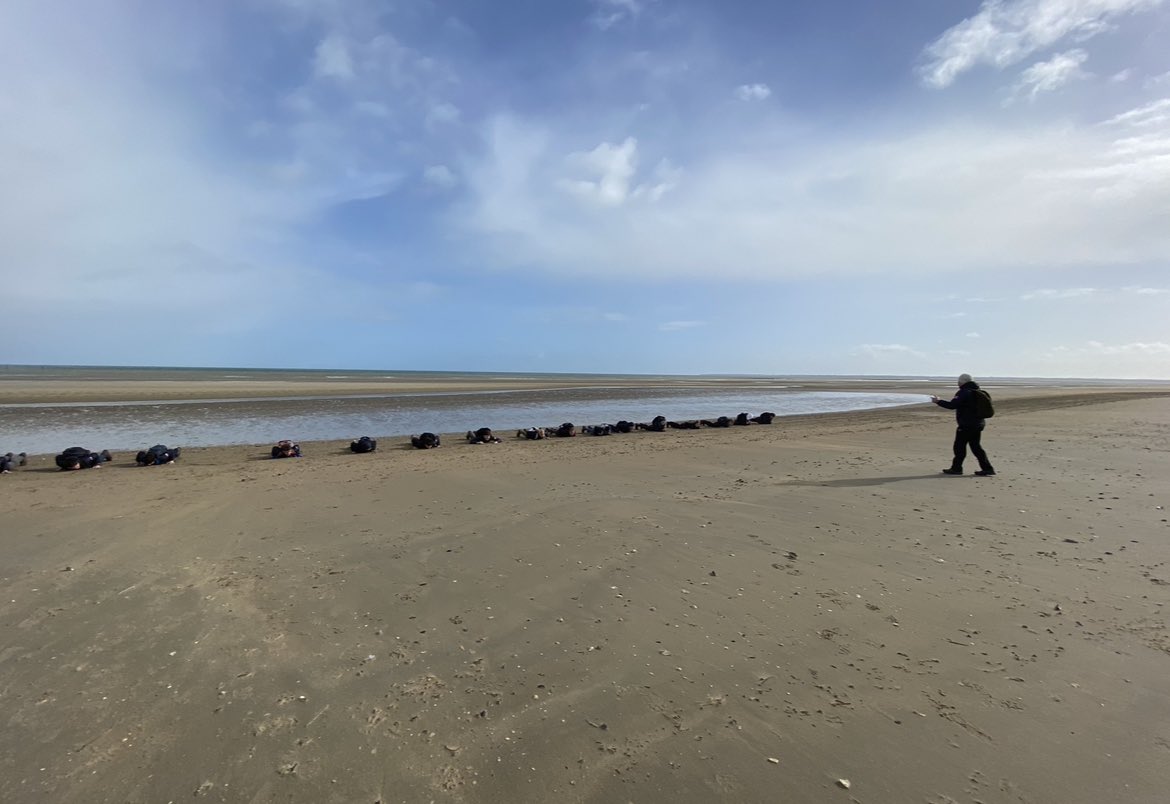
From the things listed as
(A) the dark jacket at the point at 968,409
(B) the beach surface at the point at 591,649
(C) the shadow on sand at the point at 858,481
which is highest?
(A) the dark jacket at the point at 968,409

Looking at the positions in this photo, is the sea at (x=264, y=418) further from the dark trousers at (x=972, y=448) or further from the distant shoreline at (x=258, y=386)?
the dark trousers at (x=972, y=448)

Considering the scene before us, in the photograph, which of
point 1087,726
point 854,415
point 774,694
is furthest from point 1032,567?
point 854,415

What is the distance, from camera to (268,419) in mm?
23734

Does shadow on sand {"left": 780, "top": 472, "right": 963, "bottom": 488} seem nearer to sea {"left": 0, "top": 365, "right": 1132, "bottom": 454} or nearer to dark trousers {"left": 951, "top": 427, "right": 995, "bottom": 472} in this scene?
dark trousers {"left": 951, "top": 427, "right": 995, "bottom": 472}

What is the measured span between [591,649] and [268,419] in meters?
23.8

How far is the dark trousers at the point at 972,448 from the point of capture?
1023 centimetres

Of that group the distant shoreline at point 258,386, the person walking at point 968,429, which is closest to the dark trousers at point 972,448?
the person walking at point 968,429

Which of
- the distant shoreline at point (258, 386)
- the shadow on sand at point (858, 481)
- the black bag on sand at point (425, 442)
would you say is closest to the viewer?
the shadow on sand at point (858, 481)

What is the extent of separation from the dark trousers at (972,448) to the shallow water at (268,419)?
46.7ft

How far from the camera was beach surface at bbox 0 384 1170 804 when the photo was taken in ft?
9.45

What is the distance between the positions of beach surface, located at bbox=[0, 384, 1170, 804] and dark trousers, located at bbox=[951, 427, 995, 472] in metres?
1.63

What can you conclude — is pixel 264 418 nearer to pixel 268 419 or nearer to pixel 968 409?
pixel 268 419

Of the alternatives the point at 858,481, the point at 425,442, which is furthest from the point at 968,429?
the point at 425,442

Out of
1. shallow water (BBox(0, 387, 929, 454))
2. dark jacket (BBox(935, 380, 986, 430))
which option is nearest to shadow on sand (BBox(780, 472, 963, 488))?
dark jacket (BBox(935, 380, 986, 430))
